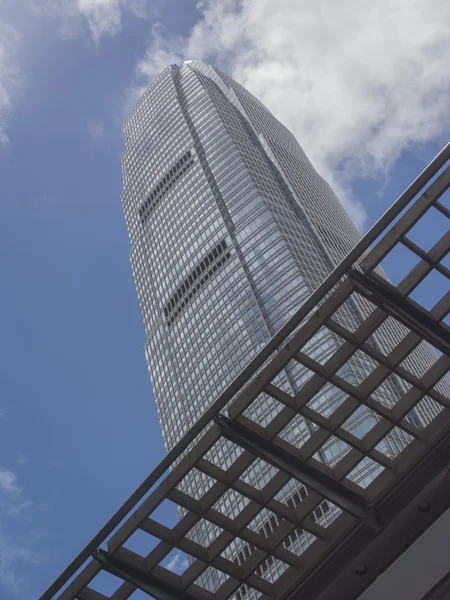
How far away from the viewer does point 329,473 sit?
17.5 metres

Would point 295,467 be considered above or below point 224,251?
below

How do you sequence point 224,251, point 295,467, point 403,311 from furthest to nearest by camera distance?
1. point 224,251
2. point 295,467
3. point 403,311

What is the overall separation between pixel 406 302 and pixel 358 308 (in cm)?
7296

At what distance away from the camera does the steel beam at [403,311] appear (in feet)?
55.6

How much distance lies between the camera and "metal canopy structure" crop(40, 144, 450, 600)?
16484 millimetres

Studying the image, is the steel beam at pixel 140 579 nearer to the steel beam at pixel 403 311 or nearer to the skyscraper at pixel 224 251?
the steel beam at pixel 403 311

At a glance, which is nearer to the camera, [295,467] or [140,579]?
[295,467]

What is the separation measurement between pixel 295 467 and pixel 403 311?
Result: 181 inches

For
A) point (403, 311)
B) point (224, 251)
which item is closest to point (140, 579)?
point (403, 311)

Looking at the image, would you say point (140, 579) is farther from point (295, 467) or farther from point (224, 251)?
point (224, 251)

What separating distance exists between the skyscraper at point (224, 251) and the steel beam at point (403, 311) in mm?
53184

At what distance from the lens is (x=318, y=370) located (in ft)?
58.9

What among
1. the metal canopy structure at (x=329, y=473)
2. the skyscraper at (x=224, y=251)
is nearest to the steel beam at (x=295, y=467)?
the metal canopy structure at (x=329, y=473)

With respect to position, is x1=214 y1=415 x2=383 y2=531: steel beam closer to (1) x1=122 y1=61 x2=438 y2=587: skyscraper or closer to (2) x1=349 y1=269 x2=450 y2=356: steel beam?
(2) x1=349 y1=269 x2=450 y2=356: steel beam
